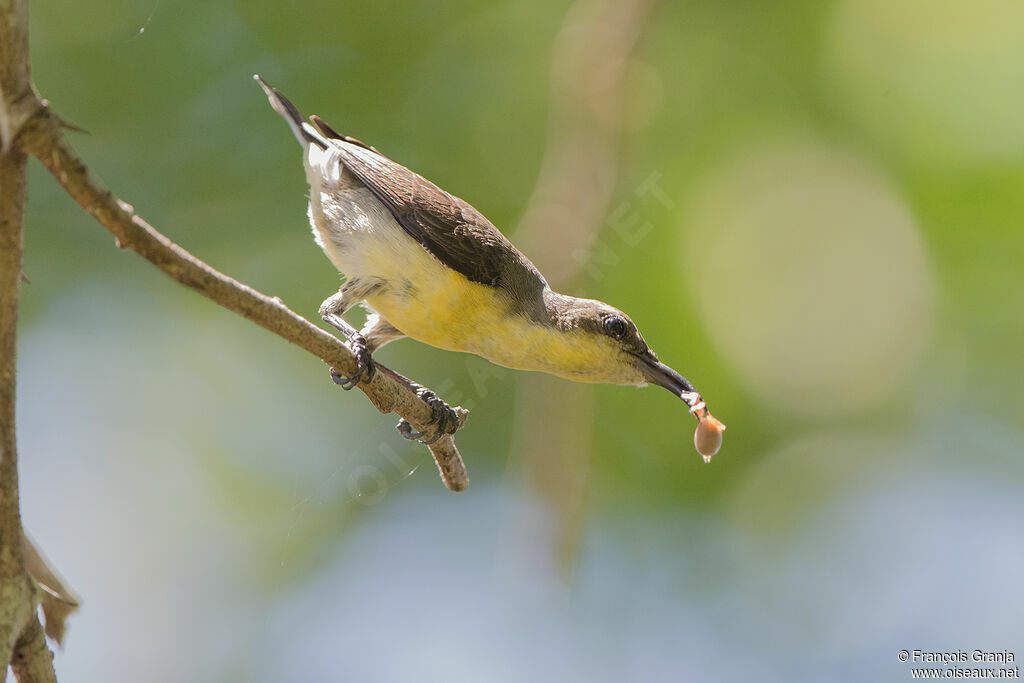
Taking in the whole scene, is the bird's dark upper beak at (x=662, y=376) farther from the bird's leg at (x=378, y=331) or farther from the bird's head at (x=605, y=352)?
the bird's leg at (x=378, y=331)

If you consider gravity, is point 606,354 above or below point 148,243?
above

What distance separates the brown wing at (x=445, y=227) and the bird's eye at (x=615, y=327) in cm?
60

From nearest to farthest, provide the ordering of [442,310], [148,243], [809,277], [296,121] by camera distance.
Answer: [148,243] → [442,310] → [296,121] → [809,277]

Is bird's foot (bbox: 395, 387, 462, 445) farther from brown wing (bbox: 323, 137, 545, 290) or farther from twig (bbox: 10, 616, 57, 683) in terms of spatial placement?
twig (bbox: 10, 616, 57, 683)

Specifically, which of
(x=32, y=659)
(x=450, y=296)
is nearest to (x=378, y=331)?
(x=450, y=296)

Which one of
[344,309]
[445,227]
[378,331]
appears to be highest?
[445,227]

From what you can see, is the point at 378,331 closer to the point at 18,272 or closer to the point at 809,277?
the point at 18,272

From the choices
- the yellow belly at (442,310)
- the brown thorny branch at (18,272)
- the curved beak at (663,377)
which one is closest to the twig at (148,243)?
the brown thorny branch at (18,272)

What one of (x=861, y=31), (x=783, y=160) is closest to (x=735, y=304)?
(x=783, y=160)

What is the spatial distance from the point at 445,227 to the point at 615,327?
→ 1.16 metres

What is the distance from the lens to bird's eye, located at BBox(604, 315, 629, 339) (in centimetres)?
531

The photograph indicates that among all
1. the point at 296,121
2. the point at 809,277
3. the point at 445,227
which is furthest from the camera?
the point at 809,277

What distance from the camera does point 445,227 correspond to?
18.2ft

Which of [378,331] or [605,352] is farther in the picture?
[378,331]
